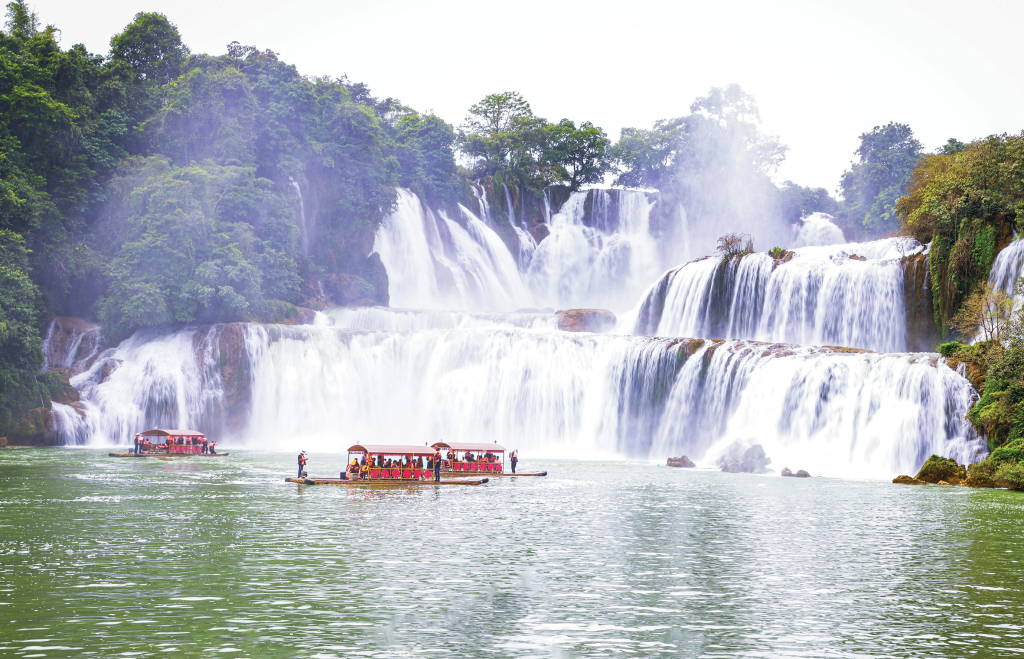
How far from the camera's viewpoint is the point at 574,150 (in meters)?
99.8

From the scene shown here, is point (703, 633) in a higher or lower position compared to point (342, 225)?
lower

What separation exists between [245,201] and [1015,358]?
49.0m

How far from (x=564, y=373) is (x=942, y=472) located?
81.3ft

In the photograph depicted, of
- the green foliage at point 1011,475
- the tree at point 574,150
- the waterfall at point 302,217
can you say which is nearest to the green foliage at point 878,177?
the tree at point 574,150

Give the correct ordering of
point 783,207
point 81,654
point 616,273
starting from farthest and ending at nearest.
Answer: point 783,207 < point 616,273 < point 81,654

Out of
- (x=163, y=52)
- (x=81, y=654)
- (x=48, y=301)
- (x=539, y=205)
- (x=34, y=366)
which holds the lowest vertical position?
(x=81, y=654)

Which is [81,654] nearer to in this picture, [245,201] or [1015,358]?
[1015,358]

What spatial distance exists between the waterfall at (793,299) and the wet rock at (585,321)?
4067 millimetres

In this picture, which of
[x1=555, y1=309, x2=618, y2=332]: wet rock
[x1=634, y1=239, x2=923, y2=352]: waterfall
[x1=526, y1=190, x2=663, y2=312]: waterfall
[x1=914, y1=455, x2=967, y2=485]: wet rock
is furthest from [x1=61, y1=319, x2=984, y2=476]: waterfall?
[x1=526, y1=190, x2=663, y2=312]: waterfall

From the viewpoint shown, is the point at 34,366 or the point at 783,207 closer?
the point at 34,366

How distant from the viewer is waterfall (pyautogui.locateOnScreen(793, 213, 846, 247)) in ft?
304

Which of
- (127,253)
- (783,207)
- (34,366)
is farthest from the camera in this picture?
(783,207)

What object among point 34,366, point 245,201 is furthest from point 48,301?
point 245,201

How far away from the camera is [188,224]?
195ft
